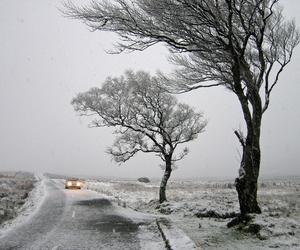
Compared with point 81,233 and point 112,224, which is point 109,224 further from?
point 81,233

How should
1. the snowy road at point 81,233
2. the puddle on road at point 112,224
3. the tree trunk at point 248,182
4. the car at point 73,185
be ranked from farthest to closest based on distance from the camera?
1. the car at point 73,185
2. the puddle on road at point 112,224
3. the tree trunk at point 248,182
4. the snowy road at point 81,233

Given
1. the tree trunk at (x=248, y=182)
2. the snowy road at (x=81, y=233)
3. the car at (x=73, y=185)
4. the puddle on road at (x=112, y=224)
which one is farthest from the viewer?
the car at (x=73, y=185)

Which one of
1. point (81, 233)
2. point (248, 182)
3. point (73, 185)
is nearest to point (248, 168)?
point (248, 182)

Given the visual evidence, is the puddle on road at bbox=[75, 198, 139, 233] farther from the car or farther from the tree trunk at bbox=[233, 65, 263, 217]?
the car

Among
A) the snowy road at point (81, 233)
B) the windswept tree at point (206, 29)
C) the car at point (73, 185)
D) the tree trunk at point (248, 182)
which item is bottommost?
the snowy road at point (81, 233)

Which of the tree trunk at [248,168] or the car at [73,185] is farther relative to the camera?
the car at [73,185]

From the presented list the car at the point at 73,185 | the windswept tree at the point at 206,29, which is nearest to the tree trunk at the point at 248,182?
the windswept tree at the point at 206,29

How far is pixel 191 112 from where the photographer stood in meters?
27.1

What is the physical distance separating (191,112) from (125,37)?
15.8 m

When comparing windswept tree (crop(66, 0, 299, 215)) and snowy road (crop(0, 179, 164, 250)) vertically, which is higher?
windswept tree (crop(66, 0, 299, 215))

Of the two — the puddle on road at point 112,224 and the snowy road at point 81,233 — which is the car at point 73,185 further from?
the puddle on road at point 112,224

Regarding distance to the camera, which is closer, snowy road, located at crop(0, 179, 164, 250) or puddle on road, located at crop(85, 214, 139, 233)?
snowy road, located at crop(0, 179, 164, 250)

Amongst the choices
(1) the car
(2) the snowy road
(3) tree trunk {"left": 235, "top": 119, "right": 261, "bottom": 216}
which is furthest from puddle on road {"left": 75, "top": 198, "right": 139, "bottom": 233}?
(1) the car

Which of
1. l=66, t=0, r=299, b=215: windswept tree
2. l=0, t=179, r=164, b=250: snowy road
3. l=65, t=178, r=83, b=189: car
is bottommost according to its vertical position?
l=0, t=179, r=164, b=250: snowy road
